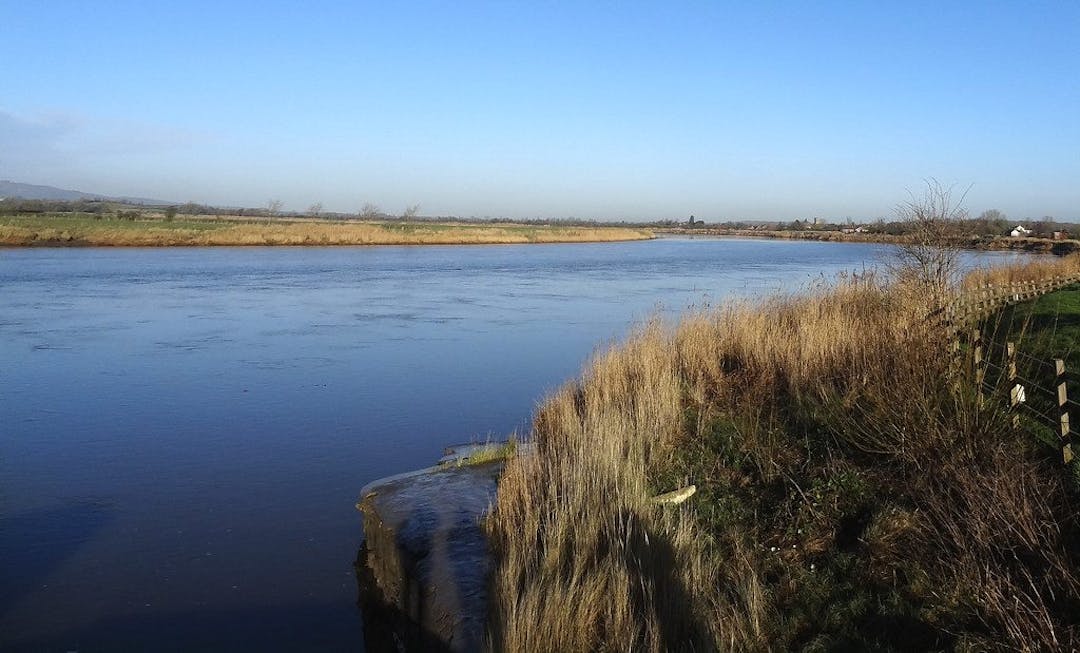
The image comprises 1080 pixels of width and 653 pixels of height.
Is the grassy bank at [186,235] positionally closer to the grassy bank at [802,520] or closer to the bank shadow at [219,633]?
the grassy bank at [802,520]

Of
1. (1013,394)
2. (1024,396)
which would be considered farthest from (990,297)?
(1013,394)

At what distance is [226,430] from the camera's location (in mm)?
10398

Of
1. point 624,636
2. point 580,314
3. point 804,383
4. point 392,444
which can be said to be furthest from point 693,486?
point 580,314

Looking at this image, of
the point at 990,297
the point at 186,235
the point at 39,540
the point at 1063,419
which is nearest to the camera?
the point at 1063,419

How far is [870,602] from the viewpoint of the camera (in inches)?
196

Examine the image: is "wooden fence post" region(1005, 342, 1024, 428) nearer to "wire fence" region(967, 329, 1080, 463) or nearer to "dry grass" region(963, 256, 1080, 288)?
"wire fence" region(967, 329, 1080, 463)

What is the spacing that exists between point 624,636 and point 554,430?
4030mm

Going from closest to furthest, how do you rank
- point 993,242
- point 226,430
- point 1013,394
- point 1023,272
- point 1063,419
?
point 1063,419 → point 1013,394 → point 226,430 → point 993,242 → point 1023,272

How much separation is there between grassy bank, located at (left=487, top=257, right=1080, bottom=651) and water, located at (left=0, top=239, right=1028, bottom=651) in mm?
1911

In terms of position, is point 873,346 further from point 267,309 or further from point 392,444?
point 267,309

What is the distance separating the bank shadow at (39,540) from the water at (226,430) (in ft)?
0.07

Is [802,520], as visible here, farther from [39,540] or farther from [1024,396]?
[39,540]

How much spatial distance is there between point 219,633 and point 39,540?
8.08ft

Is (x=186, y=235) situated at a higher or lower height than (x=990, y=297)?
lower
